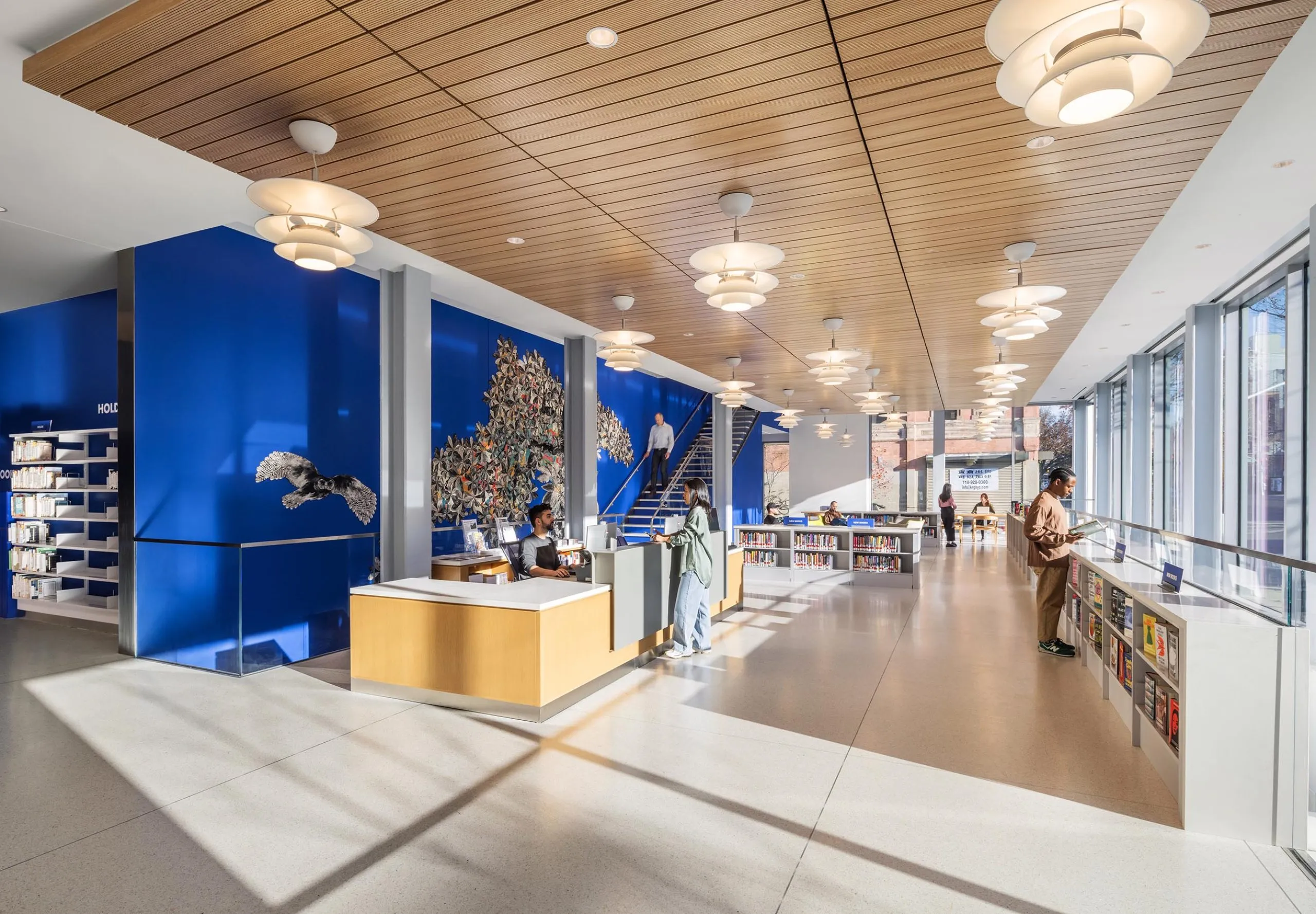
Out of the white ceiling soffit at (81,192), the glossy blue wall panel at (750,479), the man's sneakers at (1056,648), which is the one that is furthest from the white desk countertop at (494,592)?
the glossy blue wall panel at (750,479)

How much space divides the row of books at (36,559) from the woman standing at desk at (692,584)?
712 centimetres

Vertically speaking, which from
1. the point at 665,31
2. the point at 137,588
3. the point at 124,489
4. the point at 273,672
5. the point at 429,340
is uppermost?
the point at 665,31

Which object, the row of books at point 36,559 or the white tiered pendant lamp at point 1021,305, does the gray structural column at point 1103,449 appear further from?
the row of books at point 36,559

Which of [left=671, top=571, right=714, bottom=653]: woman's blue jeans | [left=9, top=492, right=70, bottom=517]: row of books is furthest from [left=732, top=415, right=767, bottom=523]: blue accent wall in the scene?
[left=9, top=492, right=70, bottom=517]: row of books

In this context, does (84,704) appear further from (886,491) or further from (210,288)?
(886,491)

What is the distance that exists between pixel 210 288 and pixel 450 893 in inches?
238

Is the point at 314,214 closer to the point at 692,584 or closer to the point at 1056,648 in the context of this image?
the point at 692,584

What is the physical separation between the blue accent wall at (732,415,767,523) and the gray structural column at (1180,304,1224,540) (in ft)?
39.1

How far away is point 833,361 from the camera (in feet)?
24.1

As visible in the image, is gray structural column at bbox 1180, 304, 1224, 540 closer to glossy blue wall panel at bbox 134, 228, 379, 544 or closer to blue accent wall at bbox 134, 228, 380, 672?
blue accent wall at bbox 134, 228, 380, 672

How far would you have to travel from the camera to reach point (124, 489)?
21.9ft

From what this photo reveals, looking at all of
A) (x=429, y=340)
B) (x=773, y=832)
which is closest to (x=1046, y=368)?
(x=429, y=340)

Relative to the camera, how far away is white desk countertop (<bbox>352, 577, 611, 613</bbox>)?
16.6 ft

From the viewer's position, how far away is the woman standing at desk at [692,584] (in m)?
6.75
